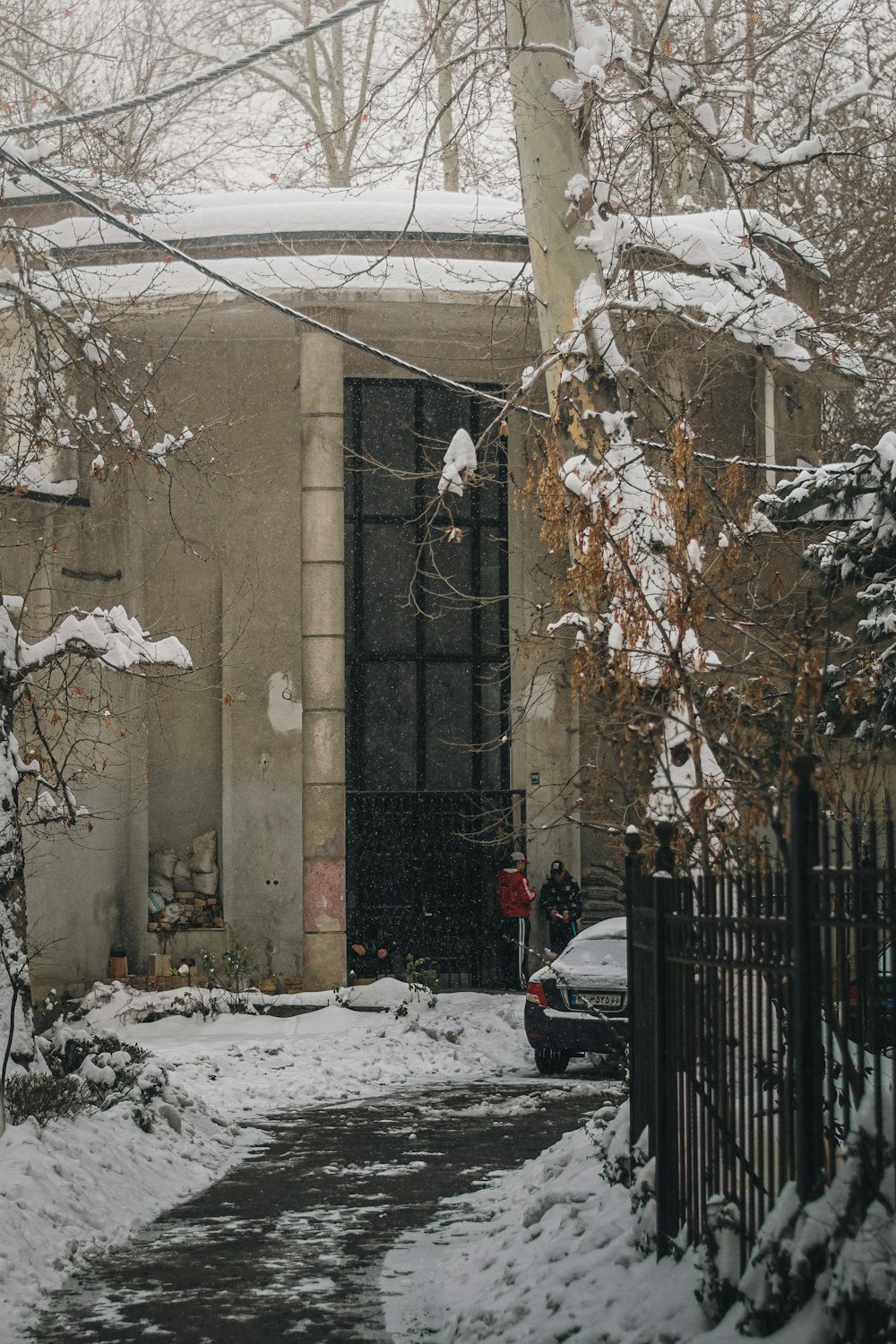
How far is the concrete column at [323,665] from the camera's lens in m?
22.0

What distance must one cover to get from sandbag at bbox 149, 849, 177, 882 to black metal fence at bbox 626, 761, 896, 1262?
50.9 ft

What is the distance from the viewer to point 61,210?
72.2ft

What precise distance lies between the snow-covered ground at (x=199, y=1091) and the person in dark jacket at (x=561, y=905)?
1431mm

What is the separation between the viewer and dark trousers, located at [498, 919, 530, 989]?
22.9 metres

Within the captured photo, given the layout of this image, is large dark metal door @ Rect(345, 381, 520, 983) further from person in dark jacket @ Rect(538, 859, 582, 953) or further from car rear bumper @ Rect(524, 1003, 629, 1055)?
car rear bumper @ Rect(524, 1003, 629, 1055)

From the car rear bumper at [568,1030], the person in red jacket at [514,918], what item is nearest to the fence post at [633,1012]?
the car rear bumper at [568,1030]

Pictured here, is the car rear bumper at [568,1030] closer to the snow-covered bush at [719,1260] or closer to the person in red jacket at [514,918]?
the person in red jacket at [514,918]

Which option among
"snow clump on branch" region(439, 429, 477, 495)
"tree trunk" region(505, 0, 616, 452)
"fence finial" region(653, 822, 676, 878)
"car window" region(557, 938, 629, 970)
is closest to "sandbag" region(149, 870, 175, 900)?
"car window" region(557, 938, 629, 970)

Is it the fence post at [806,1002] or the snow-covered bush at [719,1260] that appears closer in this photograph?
the fence post at [806,1002]

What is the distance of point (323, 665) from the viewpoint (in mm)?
22188

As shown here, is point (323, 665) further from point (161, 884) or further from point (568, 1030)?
point (568, 1030)

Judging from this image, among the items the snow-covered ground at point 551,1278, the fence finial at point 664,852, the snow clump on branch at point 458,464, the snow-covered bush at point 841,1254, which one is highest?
the snow clump on branch at point 458,464

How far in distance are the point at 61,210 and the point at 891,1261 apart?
65.0 feet

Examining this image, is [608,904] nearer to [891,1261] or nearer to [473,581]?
[473,581]
